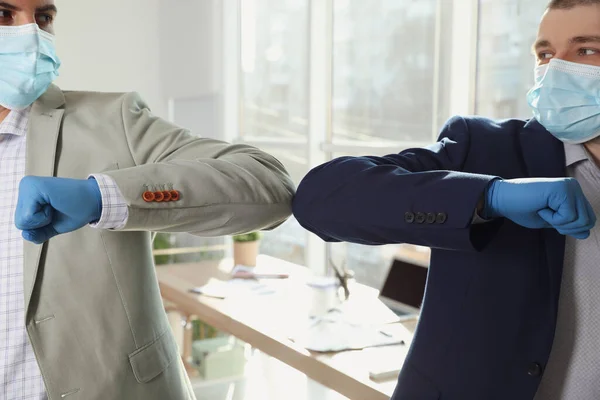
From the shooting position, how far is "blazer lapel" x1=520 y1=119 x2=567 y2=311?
4.32 ft

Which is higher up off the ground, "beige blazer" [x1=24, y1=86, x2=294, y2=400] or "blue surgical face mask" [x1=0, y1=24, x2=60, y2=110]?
"blue surgical face mask" [x1=0, y1=24, x2=60, y2=110]

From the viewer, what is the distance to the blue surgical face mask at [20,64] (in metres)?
1.45

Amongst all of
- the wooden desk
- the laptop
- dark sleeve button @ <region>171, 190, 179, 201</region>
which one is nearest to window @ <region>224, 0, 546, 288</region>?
the laptop

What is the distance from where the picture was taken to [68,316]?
1.38 metres

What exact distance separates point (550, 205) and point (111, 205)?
2.08 feet

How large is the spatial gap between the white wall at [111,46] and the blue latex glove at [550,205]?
4.64 metres

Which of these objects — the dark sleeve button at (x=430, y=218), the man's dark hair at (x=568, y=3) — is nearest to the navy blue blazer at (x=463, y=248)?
the dark sleeve button at (x=430, y=218)

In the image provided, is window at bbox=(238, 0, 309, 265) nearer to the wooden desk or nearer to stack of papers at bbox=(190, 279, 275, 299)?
the wooden desk

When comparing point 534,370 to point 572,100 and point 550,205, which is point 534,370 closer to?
point 550,205

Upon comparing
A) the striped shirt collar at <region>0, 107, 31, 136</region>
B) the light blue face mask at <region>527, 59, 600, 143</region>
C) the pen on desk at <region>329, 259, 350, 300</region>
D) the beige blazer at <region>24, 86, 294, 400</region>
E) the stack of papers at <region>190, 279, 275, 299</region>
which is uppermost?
the light blue face mask at <region>527, 59, 600, 143</region>

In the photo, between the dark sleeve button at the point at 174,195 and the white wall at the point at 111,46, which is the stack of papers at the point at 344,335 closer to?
the dark sleeve button at the point at 174,195

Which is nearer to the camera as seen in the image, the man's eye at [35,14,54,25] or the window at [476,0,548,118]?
the man's eye at [35,14,54,25]

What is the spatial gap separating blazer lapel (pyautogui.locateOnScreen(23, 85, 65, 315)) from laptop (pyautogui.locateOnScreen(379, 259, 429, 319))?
68.1 inches

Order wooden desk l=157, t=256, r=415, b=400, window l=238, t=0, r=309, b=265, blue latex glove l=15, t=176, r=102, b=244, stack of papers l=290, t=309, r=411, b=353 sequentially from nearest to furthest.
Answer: blue latex glove l=15, t=176, r=102, b=244
wooden desk l=157, t=256, r=415, b=400
stack of papers l=290, t=309, r=411, b=353
window l=238, t=0, r=309, b=265
